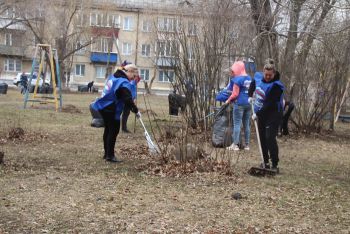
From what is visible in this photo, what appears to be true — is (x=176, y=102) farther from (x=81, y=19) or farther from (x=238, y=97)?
(x=81, y=19)

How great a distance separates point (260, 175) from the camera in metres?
6.92

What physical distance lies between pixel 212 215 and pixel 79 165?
9.36ft

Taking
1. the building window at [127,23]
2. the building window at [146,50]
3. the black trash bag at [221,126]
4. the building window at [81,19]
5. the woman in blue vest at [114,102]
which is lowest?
the black trash bag at [221,126]

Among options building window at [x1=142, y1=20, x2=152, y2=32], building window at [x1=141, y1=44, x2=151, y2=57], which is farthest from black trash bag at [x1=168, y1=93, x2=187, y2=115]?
building window at [x1=141, y1=44, x2=151, y2=57]

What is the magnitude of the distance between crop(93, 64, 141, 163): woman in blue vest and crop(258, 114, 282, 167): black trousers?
1.91m

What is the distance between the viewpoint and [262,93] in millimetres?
7301

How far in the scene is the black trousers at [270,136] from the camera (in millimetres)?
6980

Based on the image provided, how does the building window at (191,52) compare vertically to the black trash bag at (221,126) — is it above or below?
above

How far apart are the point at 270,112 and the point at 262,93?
0.43 m

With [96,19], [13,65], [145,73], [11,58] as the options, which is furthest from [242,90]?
[13,65]

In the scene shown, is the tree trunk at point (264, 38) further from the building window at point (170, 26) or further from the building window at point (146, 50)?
the building window at point (146, 50)

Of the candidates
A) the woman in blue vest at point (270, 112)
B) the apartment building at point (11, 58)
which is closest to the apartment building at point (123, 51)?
the apartment building at point (11, 58)

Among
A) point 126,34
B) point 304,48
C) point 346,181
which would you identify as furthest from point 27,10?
point 346,181

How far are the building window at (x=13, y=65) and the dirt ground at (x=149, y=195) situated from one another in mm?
51407
